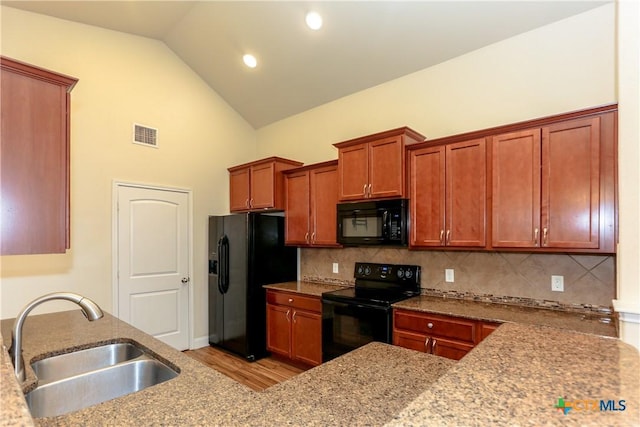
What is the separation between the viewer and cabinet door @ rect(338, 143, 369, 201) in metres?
3.23

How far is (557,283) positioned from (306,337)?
2.30 meters

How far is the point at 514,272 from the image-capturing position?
2.72 metres

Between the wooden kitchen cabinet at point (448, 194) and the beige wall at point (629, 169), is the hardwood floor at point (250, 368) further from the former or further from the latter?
the beige wall at point (629, 169)

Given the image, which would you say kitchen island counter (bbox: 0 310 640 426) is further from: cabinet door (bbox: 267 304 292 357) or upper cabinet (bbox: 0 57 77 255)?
cabinet door (bbox: 267 304 292 357)

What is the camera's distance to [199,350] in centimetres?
427

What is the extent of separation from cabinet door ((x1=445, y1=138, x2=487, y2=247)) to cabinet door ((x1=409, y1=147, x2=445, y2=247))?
6 centimetres

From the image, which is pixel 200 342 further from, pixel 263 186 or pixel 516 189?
pixel 516 189

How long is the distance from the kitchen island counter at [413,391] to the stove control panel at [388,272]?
185 cm

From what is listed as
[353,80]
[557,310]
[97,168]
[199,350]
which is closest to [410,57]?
[353,80]

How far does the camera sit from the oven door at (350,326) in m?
2.79

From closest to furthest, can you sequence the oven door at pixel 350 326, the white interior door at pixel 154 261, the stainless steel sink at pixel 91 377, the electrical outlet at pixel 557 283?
1. the stainless steel sink at pixel 91 377
2. the electrical outlet at pixel 557 283
3. the oven door at pixel 350 326
4. the white interior door at pixel 154 261

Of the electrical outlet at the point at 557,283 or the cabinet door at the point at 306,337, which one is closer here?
the electrical outlet at the point at 557,283

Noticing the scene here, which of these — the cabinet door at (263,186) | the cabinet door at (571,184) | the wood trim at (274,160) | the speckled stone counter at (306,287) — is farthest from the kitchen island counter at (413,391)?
the wood trim at (274,160)

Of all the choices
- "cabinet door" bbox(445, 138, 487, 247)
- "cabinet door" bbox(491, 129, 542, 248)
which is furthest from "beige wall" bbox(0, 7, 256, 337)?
"cabinet door" bbox(491, 129, 542, 248)
